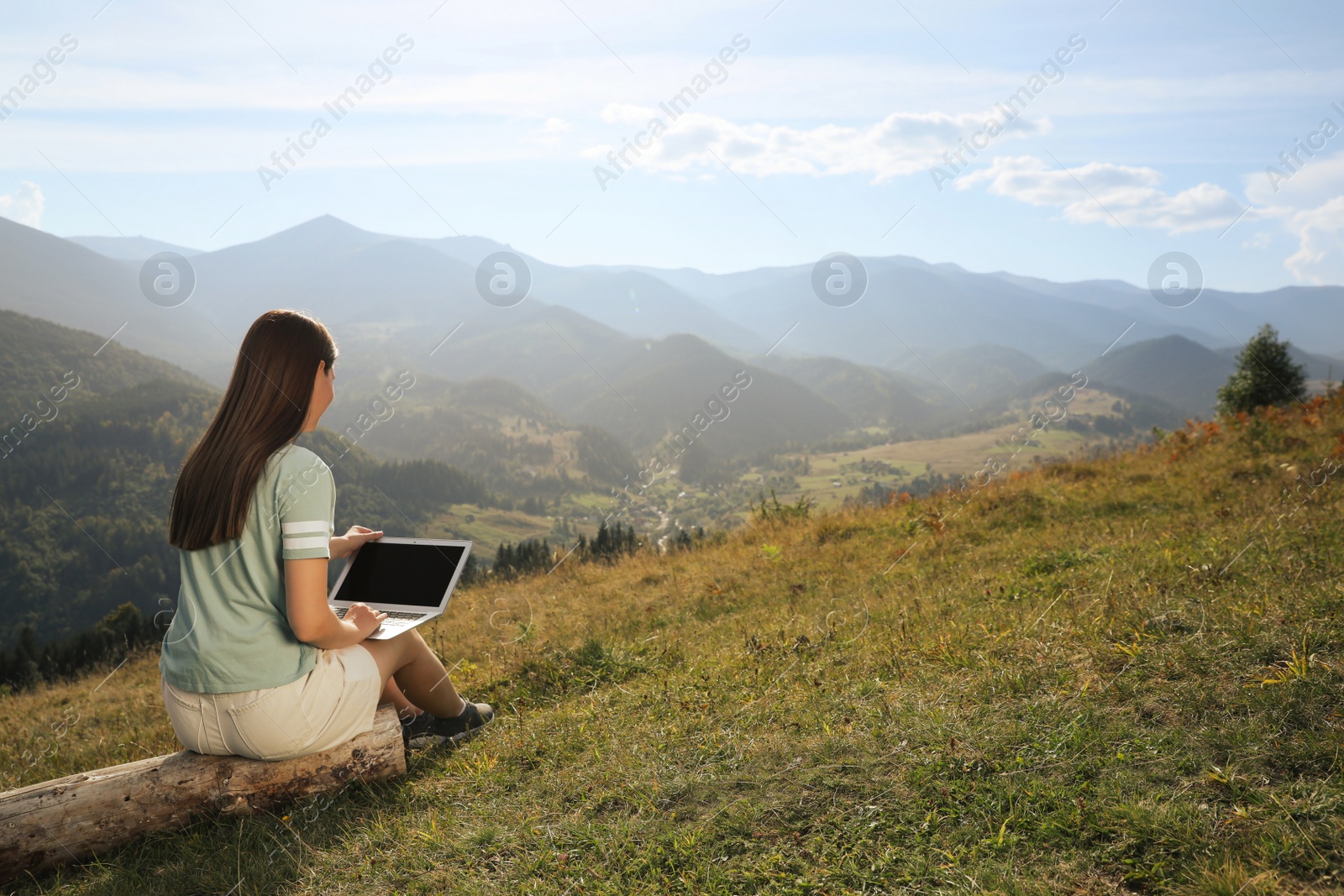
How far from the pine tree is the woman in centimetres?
2335

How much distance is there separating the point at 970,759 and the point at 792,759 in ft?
2.66

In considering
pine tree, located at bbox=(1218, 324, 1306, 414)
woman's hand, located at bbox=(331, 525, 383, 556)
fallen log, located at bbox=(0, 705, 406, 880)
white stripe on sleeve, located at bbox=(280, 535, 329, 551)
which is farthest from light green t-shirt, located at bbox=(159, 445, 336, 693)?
pine tree, located at bbox=(1218, 324, 1306, 414)

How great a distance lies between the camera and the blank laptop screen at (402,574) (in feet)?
14.2

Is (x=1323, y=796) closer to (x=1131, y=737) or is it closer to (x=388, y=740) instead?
(x=1131, y=737)

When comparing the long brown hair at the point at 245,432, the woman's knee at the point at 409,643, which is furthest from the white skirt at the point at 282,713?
the long brown hair at the point at 245,432

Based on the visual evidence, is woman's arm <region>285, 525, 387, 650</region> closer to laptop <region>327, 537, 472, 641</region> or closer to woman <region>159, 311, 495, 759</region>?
woman <region>159, 311, 495, 759</region>

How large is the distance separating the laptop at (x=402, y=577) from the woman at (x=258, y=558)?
685mm

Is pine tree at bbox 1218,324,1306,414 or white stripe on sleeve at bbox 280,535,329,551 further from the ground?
pine tree at bbox 1218,324,1306,414

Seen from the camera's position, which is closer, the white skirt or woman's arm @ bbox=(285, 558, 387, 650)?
woman's arm @ bbox=(285, 558, 387, 650)

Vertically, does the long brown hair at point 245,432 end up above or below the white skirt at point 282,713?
above

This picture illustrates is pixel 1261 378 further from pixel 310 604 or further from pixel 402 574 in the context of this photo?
pixel 310 604

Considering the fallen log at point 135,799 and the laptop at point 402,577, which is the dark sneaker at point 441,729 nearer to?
the fallen log at point 135,799

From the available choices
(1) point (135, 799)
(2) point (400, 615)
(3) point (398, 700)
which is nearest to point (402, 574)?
(2) point (400, 615)

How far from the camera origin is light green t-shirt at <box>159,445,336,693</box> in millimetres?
3352
